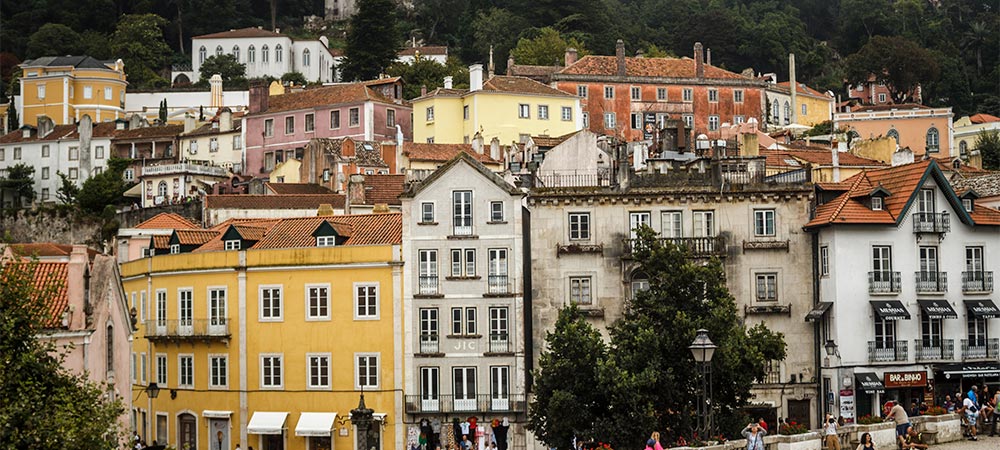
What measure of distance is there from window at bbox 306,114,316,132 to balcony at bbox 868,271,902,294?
55323mm

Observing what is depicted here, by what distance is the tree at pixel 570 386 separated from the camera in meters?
49.7

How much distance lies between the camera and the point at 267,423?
6219cm

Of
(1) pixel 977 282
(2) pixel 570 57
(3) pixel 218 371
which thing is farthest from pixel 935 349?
(2) pixel 570 57

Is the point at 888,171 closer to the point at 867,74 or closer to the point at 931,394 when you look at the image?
the point at 931,394

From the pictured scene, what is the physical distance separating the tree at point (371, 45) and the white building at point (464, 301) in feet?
263

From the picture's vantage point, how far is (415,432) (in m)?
61.2

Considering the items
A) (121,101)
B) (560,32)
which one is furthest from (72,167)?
(560,32)

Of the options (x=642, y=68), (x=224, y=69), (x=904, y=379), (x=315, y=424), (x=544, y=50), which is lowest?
(x=315, y=424)

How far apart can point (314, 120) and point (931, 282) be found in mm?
56172

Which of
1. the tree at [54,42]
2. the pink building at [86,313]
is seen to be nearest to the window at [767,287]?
the pink building at [86,313]

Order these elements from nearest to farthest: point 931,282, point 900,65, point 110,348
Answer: point 110,348 → point 931,282 → point 900,65

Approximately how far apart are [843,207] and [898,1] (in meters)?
123

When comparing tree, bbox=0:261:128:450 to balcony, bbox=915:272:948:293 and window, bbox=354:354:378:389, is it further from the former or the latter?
balcony, bbox=915:272:948:293

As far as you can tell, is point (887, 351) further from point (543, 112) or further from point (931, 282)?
point (543, 112)
